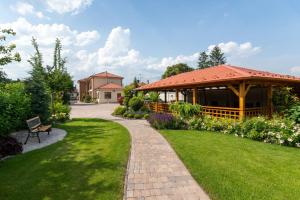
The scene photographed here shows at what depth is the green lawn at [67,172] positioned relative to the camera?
4.61 meters

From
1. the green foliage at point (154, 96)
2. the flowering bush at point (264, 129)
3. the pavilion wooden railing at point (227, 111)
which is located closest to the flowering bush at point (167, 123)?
the flowering bush at point (264, 129)

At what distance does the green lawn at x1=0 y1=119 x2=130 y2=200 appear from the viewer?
15.1ft

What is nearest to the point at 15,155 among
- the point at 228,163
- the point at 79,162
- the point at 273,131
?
the point at 79,162

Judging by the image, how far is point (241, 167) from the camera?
6.13 metres

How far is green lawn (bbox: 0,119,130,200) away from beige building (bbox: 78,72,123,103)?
42.5 m

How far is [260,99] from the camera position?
1683 cm

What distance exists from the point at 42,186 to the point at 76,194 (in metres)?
1.00

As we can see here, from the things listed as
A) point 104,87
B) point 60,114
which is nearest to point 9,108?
point 60,114

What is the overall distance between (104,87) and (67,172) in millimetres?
→ 45907

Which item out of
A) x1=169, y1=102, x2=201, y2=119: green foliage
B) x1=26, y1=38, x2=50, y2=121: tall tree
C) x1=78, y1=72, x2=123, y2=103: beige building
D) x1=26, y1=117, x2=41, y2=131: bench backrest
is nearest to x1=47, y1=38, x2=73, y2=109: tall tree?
x1=26, y1=38, x2=50, y2=121: tall tree

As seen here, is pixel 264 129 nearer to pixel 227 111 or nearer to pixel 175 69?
pixel 227 111

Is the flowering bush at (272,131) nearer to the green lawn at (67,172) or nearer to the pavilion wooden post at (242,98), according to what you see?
the pavilion wooden post at (242,98)

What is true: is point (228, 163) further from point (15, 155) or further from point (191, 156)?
point (15, 155)

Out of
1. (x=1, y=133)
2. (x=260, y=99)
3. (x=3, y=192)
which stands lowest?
(x=3, y=192)
